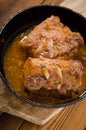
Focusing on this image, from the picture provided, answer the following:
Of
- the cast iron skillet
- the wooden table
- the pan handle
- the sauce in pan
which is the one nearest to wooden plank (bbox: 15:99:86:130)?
the wooden table

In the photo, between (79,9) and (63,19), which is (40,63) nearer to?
(63,19)

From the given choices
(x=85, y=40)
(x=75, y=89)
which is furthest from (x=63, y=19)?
(x=75, y=89)

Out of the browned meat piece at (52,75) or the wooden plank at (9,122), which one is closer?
the browned meat piece at (52,75)

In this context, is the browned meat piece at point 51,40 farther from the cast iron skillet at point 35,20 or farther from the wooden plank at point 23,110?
the wooden plank at point 23,110

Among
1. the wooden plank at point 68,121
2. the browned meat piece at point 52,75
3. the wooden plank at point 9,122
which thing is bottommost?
the wooden plank at point 68,121

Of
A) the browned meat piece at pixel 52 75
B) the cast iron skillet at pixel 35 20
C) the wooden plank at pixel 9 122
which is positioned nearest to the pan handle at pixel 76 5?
the cast iron skillet at pixel 35 20

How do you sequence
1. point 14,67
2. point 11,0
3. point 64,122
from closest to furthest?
point 14,67
point 64,122
point 11,0
